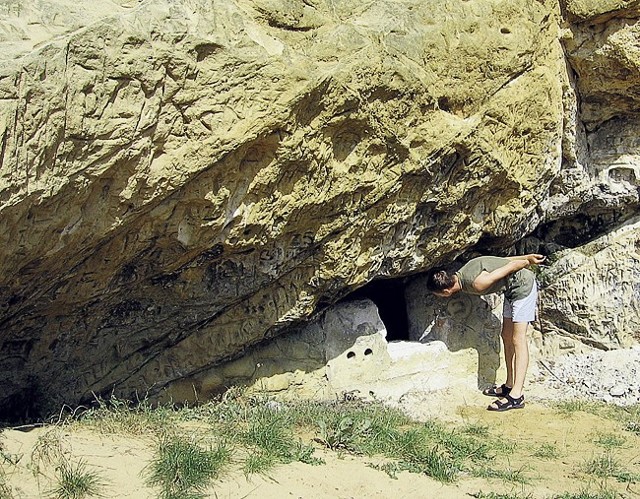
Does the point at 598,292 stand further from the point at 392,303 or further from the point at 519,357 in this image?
the point at 392,303

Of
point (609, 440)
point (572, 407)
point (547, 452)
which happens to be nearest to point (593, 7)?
point (572, 407)

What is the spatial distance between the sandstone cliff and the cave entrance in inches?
31.3

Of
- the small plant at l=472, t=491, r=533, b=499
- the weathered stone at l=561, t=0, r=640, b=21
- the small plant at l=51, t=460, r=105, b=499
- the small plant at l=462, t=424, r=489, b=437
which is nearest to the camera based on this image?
the small plant at l=51, t=460, r=105, b=499

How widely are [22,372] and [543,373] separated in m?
3.93

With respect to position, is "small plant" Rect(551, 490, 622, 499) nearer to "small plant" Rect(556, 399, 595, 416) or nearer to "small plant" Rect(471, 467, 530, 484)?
"small plant" Rect(471, 467, 530, 484)

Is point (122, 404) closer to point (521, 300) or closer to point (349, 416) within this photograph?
point (349, 416)

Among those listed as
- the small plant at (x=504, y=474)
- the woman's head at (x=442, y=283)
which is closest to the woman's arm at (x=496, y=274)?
the woman's head at (x=442, y=283)

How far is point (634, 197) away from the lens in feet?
20.4

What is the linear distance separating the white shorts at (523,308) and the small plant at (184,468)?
270 cm

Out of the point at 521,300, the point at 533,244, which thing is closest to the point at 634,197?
the point at 533,244

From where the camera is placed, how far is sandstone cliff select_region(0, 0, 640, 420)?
12.9 feet

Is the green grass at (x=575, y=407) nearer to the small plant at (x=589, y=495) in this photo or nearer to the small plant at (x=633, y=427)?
the small plant at (x=633, y=427)

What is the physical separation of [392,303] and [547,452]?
7.89 feet

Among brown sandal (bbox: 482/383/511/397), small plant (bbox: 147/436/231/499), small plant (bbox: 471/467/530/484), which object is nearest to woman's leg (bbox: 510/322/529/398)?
brown sandal (bbox: 482/383/511/397)
